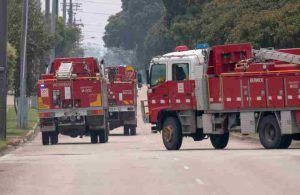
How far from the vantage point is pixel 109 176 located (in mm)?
21469

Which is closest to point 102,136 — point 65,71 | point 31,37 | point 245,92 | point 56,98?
point 56,98

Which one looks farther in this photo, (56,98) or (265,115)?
(56,98)

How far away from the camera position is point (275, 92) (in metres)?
30.4

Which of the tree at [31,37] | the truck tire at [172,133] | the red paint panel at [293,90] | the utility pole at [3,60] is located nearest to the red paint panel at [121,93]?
the tree at [31,37]

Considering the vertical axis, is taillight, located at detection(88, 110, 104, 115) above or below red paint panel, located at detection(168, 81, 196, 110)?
below

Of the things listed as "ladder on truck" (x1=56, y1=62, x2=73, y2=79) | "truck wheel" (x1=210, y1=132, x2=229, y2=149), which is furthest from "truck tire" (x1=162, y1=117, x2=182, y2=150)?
"ladder on truck" (x1=56, y1=62, x2=73, y2=79)

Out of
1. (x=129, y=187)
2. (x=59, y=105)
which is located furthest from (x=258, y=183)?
(x=59, y=105)

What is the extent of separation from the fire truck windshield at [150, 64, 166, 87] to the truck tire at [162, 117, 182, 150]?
4.24 feet

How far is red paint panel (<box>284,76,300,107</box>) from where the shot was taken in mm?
29953

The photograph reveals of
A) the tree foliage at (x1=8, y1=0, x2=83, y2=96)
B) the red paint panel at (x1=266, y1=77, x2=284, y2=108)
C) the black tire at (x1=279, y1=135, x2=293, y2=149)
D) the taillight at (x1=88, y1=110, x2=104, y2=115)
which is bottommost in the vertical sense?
the black tire at (x1=279, y1=135, x2=293, y2=149)

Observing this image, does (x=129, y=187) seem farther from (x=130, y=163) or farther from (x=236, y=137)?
(x=236, y=137)

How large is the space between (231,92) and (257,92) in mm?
907

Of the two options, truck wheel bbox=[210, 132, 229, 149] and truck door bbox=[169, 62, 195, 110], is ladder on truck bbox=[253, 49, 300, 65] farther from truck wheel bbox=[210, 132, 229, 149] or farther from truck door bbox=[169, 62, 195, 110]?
truck wheel bbox=[210, 132, 229, 149]

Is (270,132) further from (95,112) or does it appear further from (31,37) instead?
(31,37)
